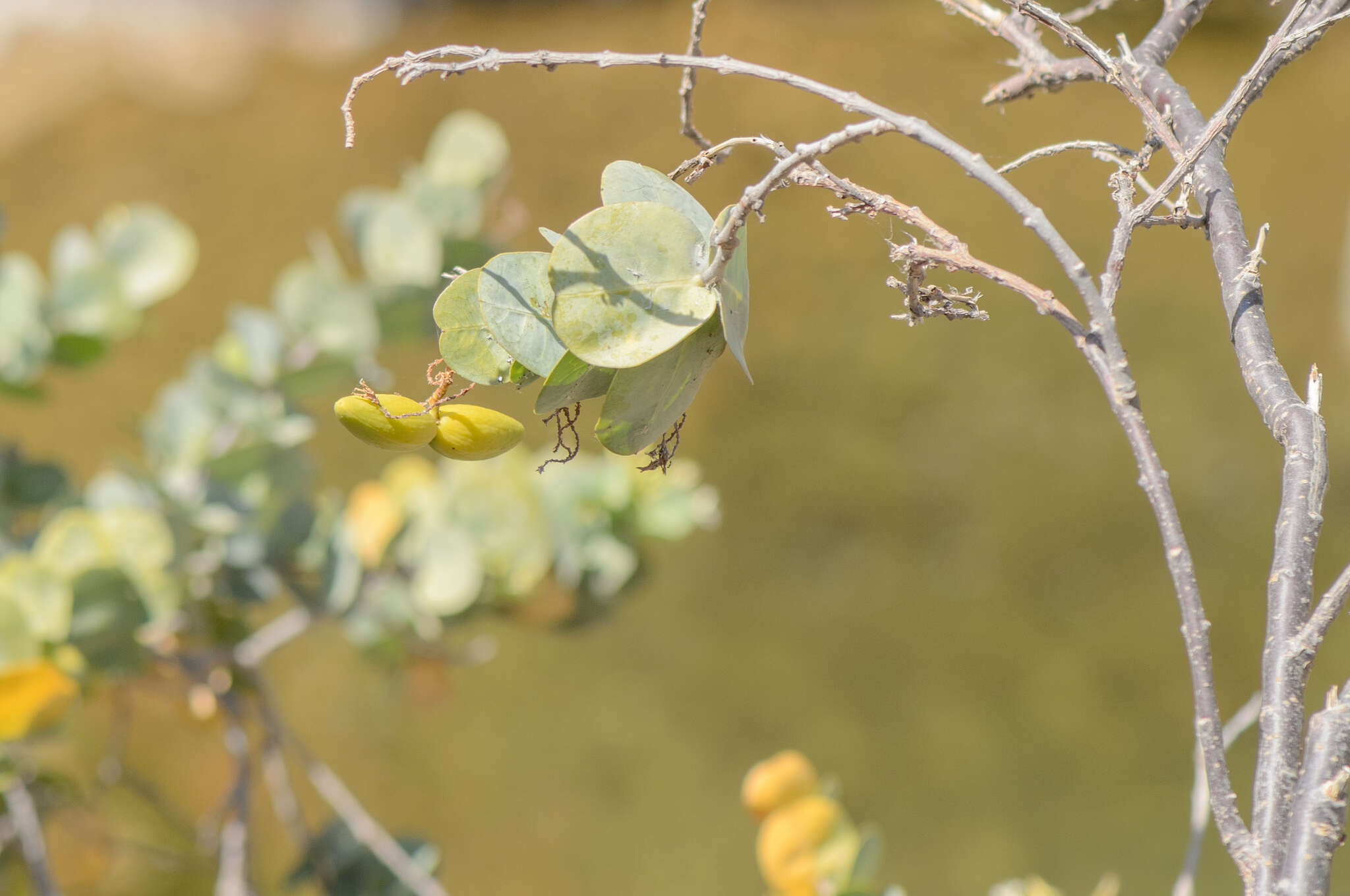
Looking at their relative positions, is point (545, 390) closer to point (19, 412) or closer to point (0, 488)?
point (0, 488)

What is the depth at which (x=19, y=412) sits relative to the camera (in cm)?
85

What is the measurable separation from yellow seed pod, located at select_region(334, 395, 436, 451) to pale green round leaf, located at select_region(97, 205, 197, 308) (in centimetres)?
32

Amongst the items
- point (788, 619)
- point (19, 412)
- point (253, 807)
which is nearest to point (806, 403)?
point (788, 619)

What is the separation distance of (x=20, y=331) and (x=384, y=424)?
0.36 metres

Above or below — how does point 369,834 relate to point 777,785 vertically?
below

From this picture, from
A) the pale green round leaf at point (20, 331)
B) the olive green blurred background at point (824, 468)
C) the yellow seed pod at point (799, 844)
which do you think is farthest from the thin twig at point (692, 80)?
the olive green blurred background at point (824, 468)

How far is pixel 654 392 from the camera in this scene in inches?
6.0

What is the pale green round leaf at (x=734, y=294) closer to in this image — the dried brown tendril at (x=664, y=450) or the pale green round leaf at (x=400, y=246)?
the dried brown tendril at (x=664, y=450)

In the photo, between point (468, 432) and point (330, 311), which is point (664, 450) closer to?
point (468, 432)

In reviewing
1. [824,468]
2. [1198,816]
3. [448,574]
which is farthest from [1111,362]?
[824,468]

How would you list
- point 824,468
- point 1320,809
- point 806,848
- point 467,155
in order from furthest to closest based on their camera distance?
point 824,468 < point 467,155 < point 806,848 < point 1320,809

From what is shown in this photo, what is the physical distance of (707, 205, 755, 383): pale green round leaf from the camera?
14 cm

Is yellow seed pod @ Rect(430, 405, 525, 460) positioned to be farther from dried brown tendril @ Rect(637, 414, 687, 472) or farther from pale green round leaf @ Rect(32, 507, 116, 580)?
pale green round leaf @ Rect(32, 507, 116, 580)

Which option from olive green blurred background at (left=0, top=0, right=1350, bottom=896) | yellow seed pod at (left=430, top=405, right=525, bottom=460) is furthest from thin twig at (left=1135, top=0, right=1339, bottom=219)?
olive green blurred background at (left=0, top=0, right=1350, bottom=896)
